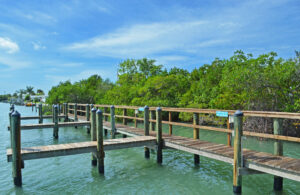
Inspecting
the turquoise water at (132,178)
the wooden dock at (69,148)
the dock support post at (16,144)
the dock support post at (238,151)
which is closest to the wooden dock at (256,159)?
the dock support post at (238,151)

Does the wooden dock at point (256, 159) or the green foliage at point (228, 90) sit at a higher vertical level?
the green foliage at point (228, 90)

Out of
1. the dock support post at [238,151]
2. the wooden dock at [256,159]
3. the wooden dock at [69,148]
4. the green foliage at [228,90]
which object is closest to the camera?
the wooden dock at [256,159]

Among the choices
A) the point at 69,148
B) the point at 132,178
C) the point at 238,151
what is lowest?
the point at 132,178

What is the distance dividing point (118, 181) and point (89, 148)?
136 cm

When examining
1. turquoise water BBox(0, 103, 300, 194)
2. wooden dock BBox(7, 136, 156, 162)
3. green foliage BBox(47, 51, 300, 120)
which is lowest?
turquoise water BBox(0, 103, 300, 194)

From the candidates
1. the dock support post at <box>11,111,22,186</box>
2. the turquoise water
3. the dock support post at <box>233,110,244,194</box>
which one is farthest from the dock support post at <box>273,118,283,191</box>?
the dock support post at <box>11,111,22,186</box>

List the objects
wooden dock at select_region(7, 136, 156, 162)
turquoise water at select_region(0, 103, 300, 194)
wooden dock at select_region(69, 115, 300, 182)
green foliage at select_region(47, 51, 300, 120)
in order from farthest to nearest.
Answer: green foliage at select_region(47, 51, 300, 120) → wooden dock at select_region(7, 136, 156, 162) → turquoise water at select_region(0, 103, 300, 194) → wooden dock at select_region(69, 115, 300, 182)

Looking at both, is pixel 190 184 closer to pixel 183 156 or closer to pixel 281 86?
pixel 183 156

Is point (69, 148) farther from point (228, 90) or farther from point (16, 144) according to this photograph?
point (228, 90)

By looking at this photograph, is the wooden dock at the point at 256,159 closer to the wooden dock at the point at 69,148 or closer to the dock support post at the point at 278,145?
the dock support post at the point at 278,145

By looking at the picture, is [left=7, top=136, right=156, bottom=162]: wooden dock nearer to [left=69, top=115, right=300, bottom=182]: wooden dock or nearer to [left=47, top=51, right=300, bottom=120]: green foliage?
[left=69, top=115, right=300, bottom=182]: wooden dock

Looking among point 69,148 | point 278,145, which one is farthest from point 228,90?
point 69,148

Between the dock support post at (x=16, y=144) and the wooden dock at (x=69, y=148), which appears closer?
the dock support post at (x=16, y=144)

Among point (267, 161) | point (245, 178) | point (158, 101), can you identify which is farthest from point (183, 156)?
point (158, 101)
